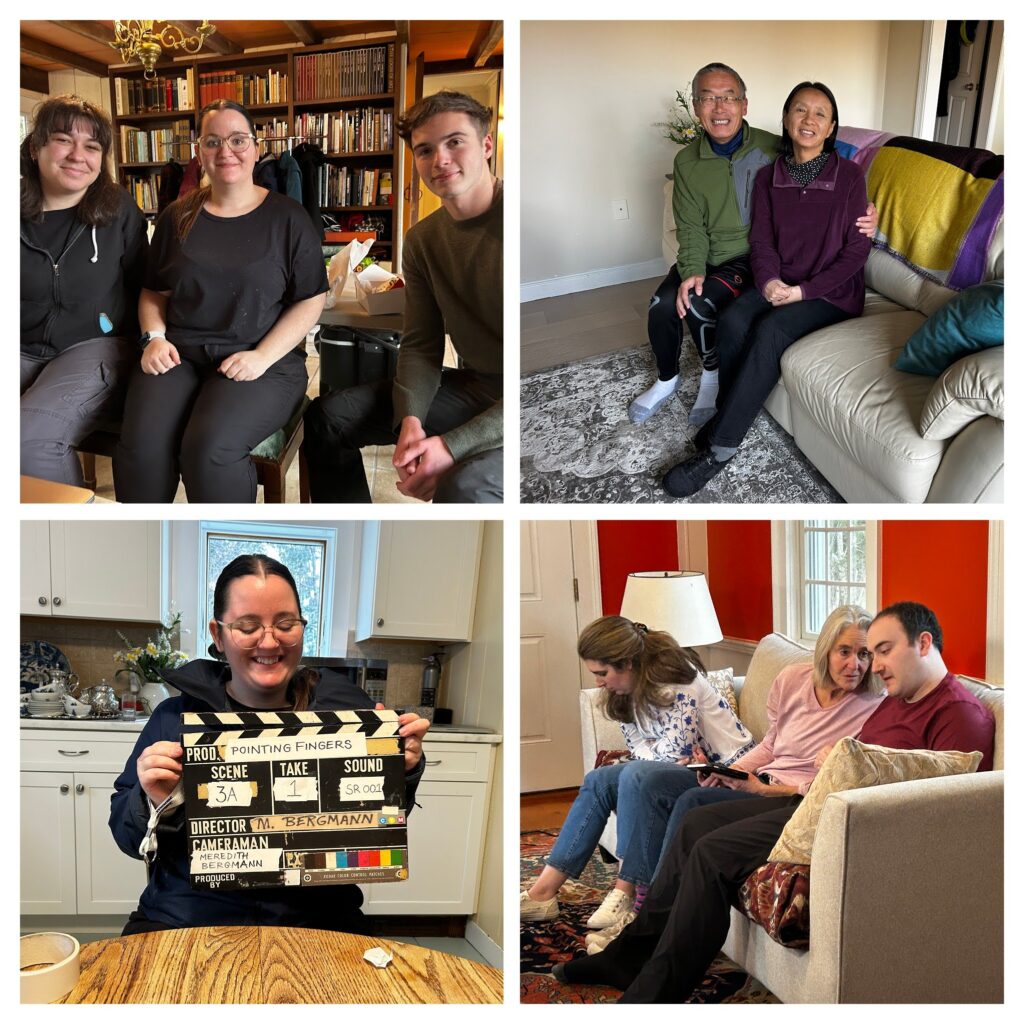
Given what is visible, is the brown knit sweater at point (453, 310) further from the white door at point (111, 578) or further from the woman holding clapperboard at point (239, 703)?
the white door at point (111, 578)

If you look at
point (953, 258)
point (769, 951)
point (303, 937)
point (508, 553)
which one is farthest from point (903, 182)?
point (303, 937)

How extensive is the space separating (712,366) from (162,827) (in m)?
1.80

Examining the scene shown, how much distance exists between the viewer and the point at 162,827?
1549mm

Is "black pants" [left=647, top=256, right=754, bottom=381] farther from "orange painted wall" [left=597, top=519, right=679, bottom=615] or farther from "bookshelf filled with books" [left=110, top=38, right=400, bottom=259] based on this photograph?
"bookshelf filled with books" [left=110, top=38, right=400, bottom=259]

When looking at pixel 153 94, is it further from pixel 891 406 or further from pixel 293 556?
pixel 891 406

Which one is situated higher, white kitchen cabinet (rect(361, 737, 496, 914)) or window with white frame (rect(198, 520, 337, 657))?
window with white frame (rect(198, 520, 337, 657))

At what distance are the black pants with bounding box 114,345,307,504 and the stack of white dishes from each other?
103 cm

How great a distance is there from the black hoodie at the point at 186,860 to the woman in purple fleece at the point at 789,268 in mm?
1258

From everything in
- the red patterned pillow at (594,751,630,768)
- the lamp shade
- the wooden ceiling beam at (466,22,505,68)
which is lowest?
the red patterned pillow at (594,751,630,768)

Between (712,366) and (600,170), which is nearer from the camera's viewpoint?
(712,366)

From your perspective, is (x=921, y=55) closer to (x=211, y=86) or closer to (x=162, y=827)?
(x=211, y=86)

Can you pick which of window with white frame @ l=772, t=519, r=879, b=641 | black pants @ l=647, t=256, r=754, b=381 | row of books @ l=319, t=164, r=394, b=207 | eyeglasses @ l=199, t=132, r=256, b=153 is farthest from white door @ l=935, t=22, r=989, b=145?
eyeglasses @ l=199, t=132, r=256, b=153

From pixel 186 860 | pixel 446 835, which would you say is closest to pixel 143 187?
pixel 186 860

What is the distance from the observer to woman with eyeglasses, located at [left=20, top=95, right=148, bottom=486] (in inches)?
64.2
